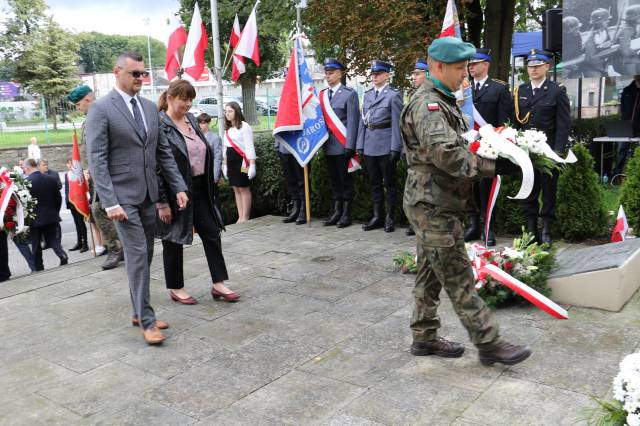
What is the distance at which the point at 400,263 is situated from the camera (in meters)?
6.02

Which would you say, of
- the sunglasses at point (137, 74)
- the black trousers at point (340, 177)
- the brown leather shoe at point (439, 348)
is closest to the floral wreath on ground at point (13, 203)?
the sunglasses at point (137, 74)

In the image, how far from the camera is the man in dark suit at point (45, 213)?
8.49 meters

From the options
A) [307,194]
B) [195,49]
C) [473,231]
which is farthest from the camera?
[195,49]

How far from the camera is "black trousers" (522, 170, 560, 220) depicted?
21.3ft

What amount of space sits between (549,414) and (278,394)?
1.48 m

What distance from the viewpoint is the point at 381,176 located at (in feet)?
26.3

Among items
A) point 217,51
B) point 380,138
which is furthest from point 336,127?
point 217,51

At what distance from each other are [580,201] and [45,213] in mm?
6846

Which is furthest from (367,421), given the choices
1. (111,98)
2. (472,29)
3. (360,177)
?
(472,29)

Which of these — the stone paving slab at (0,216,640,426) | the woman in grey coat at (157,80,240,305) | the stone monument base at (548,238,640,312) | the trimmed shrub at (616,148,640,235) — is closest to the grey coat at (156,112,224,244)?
the woman in grey coat at (157,80,240,305)

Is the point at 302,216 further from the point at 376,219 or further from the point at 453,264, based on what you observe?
the point at 453,264

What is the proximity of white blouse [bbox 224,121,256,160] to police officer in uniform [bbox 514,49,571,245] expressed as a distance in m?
3.87

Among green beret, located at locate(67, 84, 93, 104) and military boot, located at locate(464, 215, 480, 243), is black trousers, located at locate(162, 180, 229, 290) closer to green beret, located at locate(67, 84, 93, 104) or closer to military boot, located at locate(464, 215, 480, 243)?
green beret, located at locate(67, 84, 93, 104)

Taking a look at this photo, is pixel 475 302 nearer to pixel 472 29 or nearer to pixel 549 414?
pixel 549 414
